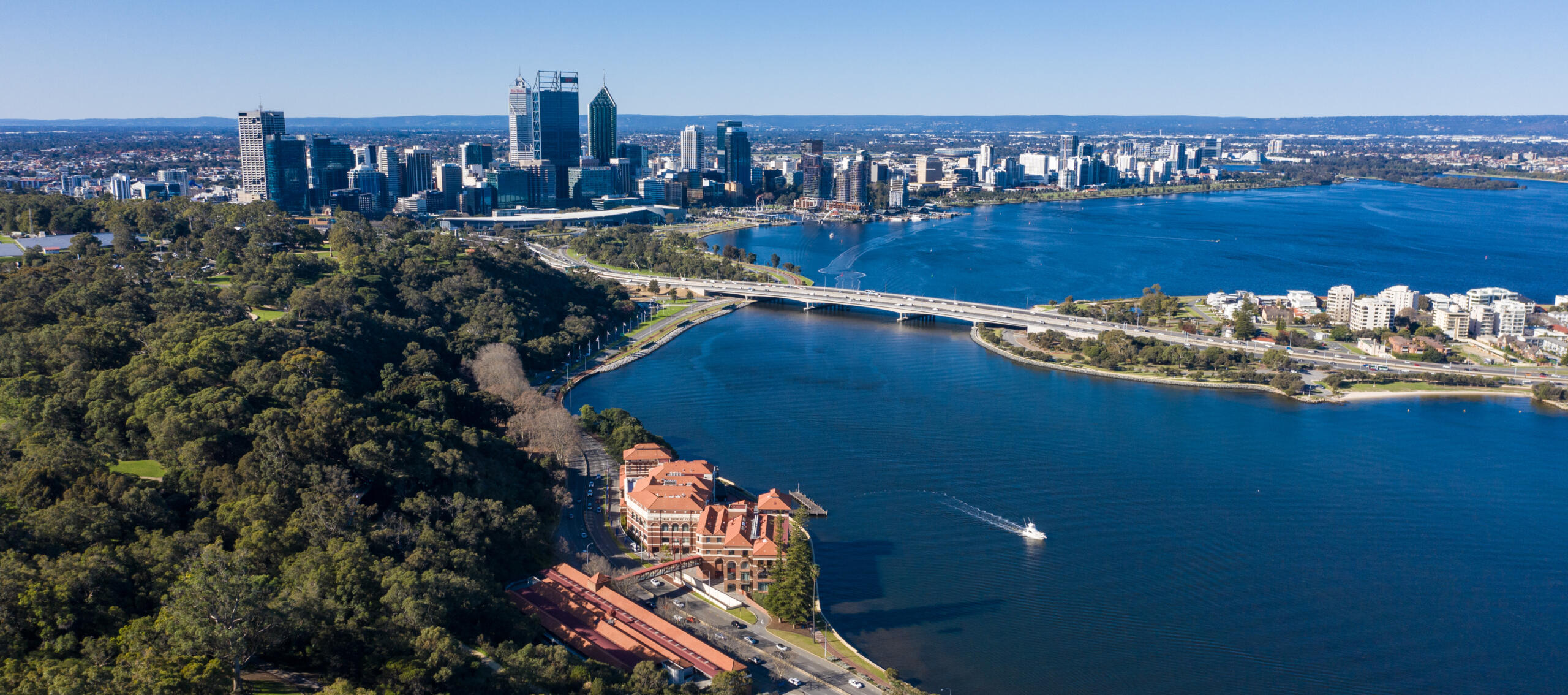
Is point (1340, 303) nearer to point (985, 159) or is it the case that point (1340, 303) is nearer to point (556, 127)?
point (556, 127)

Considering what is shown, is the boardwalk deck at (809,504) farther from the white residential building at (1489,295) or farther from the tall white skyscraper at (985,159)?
the tall white skyscraper at (985,159)

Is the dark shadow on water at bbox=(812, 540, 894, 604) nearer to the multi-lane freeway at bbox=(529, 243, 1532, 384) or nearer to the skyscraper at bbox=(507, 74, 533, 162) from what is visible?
the multi-lane freeway at bbox=(529, 243, 1532, 384)

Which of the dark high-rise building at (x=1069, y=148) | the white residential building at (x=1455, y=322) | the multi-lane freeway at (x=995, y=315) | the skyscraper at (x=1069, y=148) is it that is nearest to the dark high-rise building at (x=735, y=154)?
the dark high-rise building at (x=1069, y=148)

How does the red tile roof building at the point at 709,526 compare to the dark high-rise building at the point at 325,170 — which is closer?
the red tile roof building at the point at 709,526

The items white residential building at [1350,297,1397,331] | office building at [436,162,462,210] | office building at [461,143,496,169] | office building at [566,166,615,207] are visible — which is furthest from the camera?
office building at [461,143,496,169]

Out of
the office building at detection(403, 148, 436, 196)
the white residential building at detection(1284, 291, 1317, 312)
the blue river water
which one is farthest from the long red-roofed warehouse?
the office building at detection(403, 148, 436, 196)
